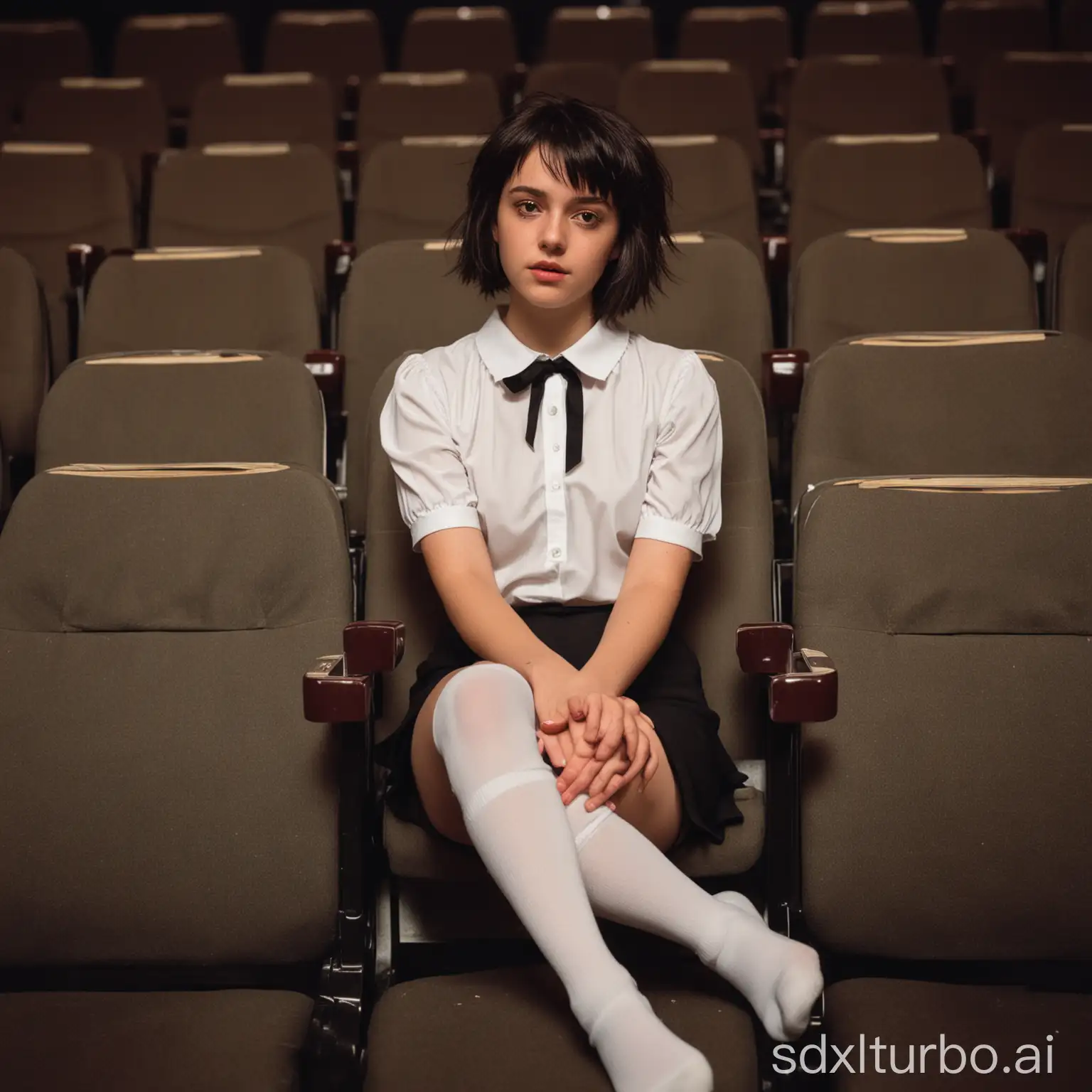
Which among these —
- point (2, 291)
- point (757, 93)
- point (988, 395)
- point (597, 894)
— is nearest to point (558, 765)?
point (597, 894)

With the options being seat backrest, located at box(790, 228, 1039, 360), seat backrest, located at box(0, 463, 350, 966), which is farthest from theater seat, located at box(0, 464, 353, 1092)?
seat backrest, located at box(790, 228, 1039, 360)

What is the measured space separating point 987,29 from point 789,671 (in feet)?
5.94

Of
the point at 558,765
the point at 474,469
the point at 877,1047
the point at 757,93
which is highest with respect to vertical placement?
the point at 757,93

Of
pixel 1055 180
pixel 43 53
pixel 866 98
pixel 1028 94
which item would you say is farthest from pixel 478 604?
pixel 43 53

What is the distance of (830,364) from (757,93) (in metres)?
1.30

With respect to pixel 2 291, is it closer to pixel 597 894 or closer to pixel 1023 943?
pixel 597 894

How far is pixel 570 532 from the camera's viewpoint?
28.7 inches

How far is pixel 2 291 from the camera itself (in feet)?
3.56

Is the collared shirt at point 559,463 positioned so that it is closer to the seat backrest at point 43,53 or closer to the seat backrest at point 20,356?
the seat backrest at point 20,356

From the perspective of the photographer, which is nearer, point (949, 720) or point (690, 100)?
point (949, 720)

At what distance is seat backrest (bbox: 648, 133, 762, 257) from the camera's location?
133 cm

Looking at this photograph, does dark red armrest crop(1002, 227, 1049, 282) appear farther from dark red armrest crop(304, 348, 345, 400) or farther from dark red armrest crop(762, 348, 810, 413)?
dark red armrest crop(304, 348, 345, 400)

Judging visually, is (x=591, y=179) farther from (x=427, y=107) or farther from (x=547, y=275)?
(x=427, y=107)

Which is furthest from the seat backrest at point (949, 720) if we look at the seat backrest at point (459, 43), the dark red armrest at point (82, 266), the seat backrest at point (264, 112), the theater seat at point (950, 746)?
the seat backrest at point (459, 43)
